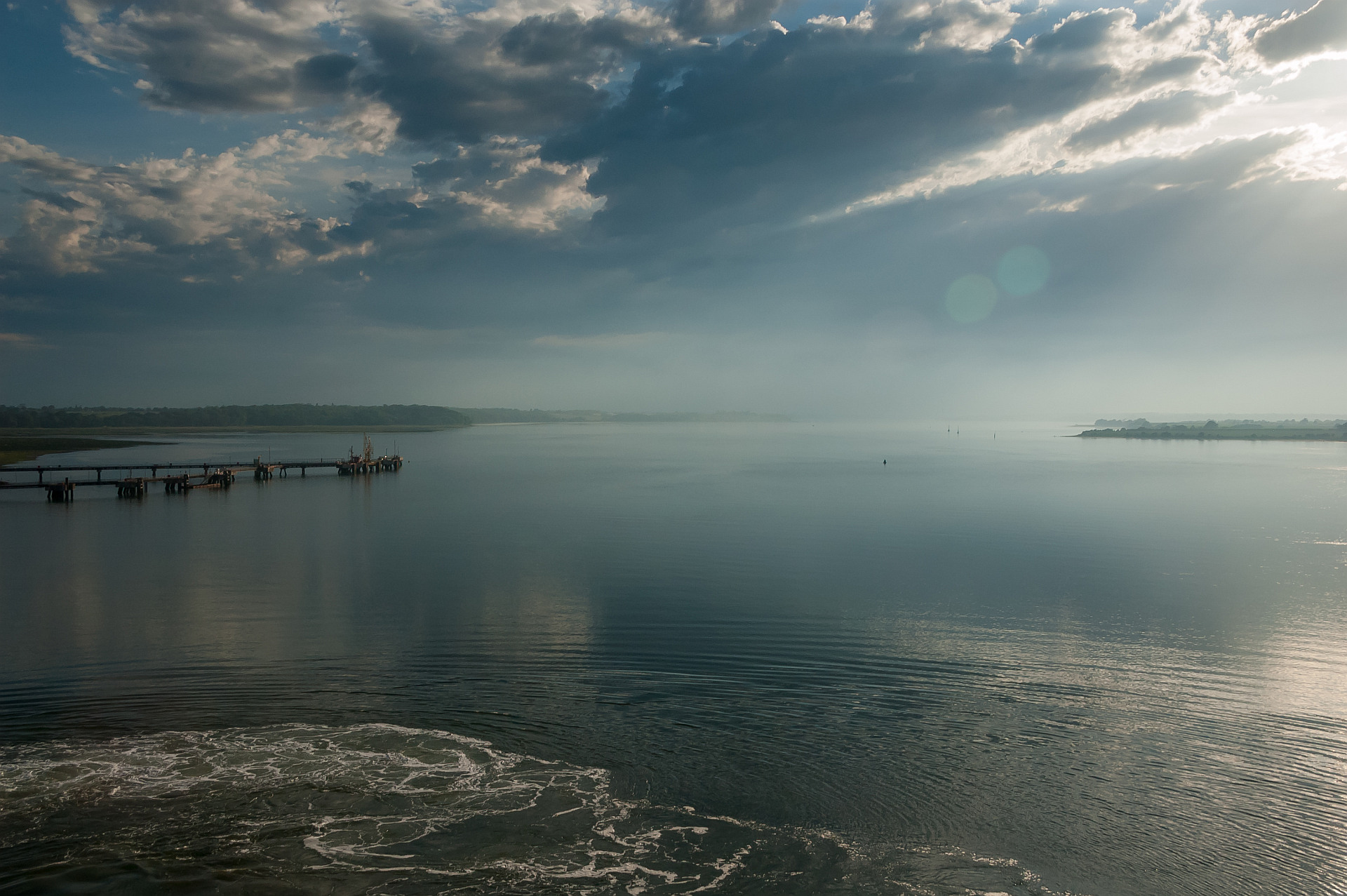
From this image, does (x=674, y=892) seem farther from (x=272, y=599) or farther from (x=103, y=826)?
(x=272, y=599)

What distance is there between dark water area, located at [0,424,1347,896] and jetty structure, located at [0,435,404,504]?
22905 millimetres

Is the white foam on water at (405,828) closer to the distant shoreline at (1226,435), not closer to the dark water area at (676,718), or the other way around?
the dark water area at (676,718)

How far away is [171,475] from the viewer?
63031 mm

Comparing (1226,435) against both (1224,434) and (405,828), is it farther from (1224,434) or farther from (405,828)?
(405,828)

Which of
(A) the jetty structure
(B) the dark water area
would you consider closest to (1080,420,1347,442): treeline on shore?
(A) the jetty structure

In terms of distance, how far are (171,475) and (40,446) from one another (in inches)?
2513

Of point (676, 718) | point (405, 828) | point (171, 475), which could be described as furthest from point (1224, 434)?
point (405, 828)

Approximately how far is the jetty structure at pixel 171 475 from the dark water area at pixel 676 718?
22.9 m

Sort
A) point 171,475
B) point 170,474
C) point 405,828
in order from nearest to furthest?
point 405,828
point 171,475
point 170,474

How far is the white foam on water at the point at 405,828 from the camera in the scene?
8586 mm

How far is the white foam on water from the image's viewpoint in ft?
28.2

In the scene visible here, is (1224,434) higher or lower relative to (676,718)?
higher

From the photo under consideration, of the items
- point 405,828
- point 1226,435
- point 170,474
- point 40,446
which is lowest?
point 405,828

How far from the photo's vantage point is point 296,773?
10.6m
